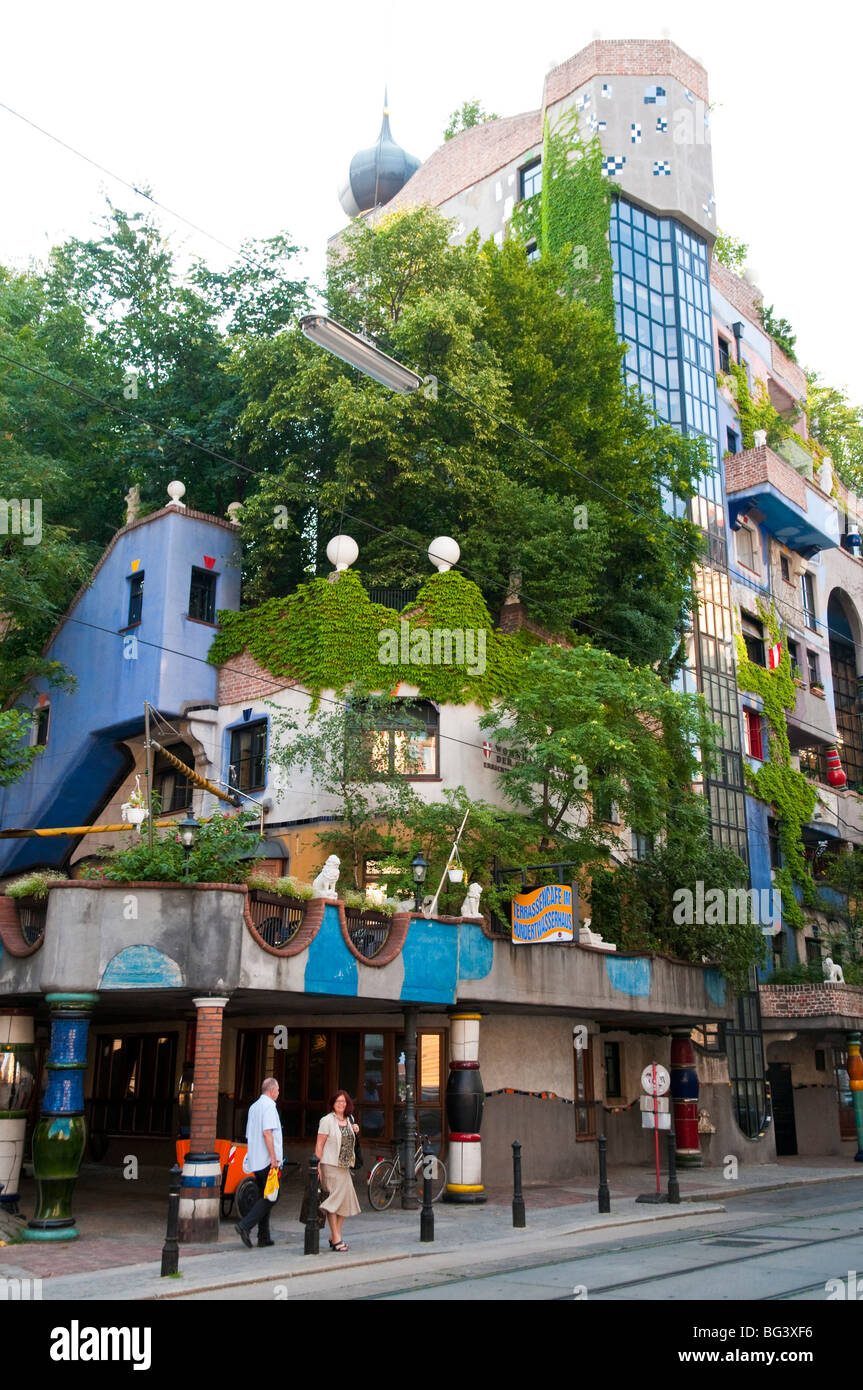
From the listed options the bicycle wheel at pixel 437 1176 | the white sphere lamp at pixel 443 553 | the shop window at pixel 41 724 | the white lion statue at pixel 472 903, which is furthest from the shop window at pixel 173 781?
the bicycle wheel at pixel 437 1176

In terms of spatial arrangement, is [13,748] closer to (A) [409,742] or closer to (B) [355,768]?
(B) [355,768]

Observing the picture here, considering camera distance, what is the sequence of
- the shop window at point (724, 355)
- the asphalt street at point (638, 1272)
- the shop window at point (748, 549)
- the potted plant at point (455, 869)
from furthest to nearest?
1. the shop window at point (724, 355)
2. the shop window at point (748, 549)
3. the potted plant at point (455, 869)
4. the asphalt street at point (638, 1272)

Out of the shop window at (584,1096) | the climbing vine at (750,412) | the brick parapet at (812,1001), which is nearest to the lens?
the shop window at (584,1096)

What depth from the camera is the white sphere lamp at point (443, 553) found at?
26.5m

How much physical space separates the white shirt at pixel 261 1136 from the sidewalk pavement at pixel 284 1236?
3.18 ft

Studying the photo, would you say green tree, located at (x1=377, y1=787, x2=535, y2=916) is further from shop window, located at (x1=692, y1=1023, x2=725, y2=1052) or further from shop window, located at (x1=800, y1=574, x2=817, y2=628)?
shop window, located at (x1=800, y1=574, x2=817, y2=628)

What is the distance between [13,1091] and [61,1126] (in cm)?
178

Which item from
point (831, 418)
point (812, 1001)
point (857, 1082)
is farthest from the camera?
point (831, 418)

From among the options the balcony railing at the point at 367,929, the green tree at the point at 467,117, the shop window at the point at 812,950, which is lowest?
the balcony railing at the point at 367,929

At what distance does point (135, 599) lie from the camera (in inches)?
1112

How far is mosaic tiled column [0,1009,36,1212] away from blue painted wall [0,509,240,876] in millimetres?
10876

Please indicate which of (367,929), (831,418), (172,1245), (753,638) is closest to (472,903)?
(367,929)

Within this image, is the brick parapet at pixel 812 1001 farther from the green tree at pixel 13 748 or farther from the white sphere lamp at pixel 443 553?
the green tree at pixel 13 748

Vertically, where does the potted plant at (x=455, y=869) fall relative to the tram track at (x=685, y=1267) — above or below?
above
